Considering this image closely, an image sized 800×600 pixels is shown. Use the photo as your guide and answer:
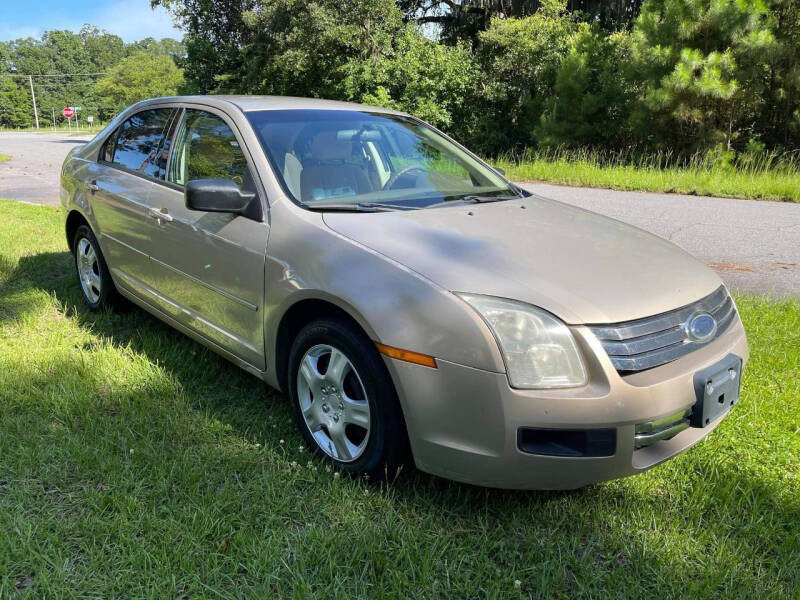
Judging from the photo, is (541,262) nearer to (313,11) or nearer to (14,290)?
(14,290)

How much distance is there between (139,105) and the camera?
14.3ft

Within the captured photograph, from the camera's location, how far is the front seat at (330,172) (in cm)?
299

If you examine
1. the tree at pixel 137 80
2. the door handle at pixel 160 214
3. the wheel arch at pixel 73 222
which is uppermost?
the tree at pixel 137 80

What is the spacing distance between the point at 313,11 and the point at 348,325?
652 inches

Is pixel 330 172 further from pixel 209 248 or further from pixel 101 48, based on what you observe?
pixel 101 48

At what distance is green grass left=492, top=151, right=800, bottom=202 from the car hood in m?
8.18

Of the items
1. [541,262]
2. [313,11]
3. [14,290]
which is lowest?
[14,290]

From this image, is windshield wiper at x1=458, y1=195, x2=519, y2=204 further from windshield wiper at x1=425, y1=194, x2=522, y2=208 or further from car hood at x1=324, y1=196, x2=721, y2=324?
car hood at x1=324, y1=196, x2=721, y2=324

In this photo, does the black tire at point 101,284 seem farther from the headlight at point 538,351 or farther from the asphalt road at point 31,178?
the asphalt road at point 31,178

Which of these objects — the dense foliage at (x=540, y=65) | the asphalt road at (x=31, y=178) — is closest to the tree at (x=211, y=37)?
the dense foliage at (x=540, y=65)

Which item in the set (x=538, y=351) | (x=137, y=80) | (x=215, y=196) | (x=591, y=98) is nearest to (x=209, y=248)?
(x=215, y=196)

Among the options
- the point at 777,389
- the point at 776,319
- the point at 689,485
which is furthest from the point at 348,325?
the point at 776,319

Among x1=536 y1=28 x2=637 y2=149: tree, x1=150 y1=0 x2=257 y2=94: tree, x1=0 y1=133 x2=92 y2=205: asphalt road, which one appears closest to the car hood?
x1=0 y1=133 x2=92 y2=205: asphalt road

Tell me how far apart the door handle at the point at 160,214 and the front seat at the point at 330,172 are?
90 cm
